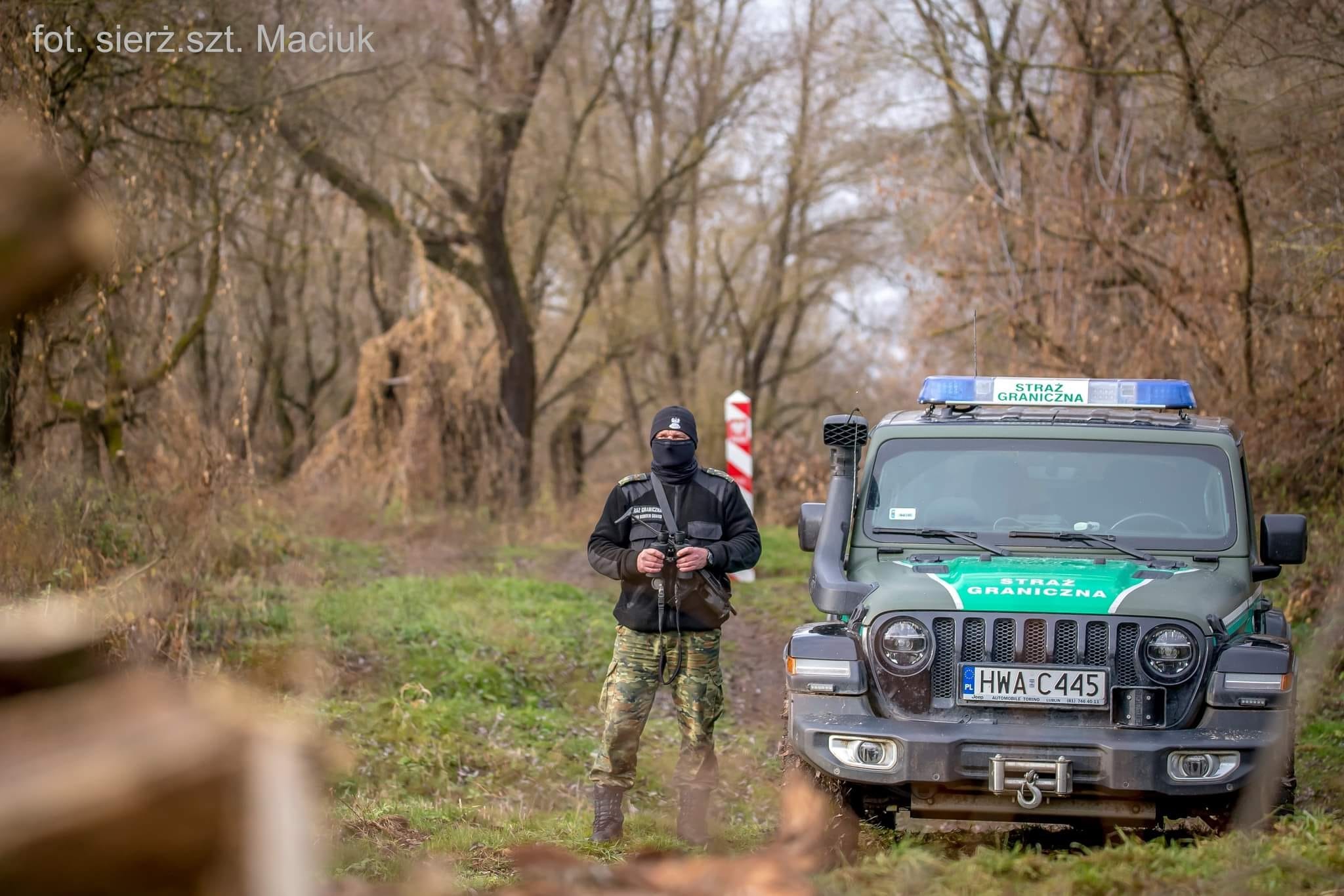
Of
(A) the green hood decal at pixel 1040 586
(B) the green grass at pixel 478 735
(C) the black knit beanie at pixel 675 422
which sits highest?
(C) the black knit beanie at pixel 675 422

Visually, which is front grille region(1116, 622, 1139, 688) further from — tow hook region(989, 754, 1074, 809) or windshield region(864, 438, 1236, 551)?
windshield region(864, 438, 1236, 551)

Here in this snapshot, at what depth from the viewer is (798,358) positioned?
3403 cm

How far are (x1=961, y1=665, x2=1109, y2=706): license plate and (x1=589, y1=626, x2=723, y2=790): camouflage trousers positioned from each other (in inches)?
58.8

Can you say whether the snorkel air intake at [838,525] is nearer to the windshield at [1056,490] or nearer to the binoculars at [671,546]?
the windshield at [1056,490]

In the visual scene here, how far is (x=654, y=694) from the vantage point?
666cm

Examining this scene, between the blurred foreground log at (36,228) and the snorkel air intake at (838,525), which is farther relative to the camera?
the snorkel air intake at (838,525)

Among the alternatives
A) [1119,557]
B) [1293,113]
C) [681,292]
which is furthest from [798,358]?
[1119,557]

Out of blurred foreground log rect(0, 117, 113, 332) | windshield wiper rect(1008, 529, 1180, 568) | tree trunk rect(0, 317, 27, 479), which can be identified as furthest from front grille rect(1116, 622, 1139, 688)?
tree trunk rect(0, 317, 27, 479)

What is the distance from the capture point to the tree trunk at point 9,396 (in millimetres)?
9672

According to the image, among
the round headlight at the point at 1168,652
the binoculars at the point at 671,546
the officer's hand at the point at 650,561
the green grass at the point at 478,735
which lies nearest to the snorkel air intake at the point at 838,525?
the binoculars at the point at 671,546

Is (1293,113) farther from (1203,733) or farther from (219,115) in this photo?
(219,115)

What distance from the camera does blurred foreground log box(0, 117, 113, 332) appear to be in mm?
2178

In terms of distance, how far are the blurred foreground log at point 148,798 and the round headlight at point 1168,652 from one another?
4206 millimetres

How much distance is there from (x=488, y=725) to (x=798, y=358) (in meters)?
25.6
